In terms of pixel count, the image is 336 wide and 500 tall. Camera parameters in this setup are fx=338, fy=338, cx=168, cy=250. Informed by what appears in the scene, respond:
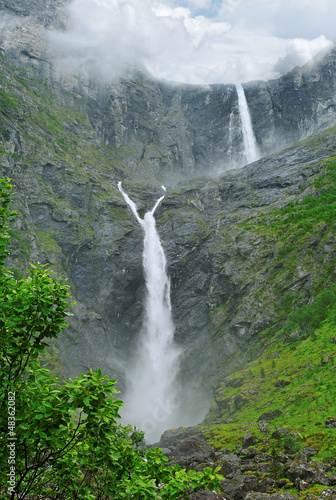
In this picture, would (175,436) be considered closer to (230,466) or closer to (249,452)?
(249,452)

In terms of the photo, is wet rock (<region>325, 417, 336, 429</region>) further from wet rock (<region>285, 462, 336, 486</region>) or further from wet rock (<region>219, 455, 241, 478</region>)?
wet rock (<region>219, 455, 241, 478</region>)

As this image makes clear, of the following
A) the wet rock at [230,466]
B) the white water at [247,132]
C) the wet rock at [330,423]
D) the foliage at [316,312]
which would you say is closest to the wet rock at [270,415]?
the wet rock at [330,423]

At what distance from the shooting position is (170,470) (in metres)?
4.30

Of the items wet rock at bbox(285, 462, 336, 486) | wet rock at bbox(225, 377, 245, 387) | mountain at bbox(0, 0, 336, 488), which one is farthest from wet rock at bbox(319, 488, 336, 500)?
wet rock at bbox(225, 377, 245, 387)

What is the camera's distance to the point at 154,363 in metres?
45.3

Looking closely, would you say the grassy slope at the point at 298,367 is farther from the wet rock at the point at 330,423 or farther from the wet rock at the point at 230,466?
the wet rock at the point at 230,466

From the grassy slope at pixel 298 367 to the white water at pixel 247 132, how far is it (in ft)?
169

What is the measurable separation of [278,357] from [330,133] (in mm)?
50046

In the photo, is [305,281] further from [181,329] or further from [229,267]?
[181,329]

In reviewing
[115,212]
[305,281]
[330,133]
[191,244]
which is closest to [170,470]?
[305,281]

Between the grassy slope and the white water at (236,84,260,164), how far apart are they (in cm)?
5158

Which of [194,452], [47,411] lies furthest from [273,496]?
[194,452]

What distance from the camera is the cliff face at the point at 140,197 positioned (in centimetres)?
3966

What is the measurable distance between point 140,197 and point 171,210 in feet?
30.2
